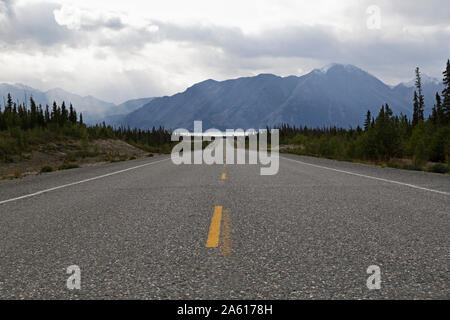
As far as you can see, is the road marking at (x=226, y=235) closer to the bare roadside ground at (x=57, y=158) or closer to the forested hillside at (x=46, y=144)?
the forested hillside at (x=46, y=144)

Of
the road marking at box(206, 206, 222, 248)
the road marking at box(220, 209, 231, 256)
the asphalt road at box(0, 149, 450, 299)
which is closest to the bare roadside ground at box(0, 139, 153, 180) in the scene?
the asphalt road at box(0, 149, 450, 299)

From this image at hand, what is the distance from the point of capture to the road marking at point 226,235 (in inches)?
142

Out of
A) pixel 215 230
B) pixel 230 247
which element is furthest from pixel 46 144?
pixel 230 247

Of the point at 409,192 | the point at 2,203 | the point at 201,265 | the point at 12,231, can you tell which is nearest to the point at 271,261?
the point at 201,265

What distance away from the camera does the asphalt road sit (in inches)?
105

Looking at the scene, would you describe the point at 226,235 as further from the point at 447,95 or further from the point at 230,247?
the point at 447,95

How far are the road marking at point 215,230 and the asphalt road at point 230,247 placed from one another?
1.8 inches

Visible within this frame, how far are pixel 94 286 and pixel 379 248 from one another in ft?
9.70

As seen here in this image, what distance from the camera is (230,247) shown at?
3.69 m

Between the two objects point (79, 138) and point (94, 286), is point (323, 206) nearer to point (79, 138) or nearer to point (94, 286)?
point (94, 286)

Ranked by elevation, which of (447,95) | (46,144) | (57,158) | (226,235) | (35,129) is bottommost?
(57,158)

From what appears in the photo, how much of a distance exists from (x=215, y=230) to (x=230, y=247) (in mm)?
743
